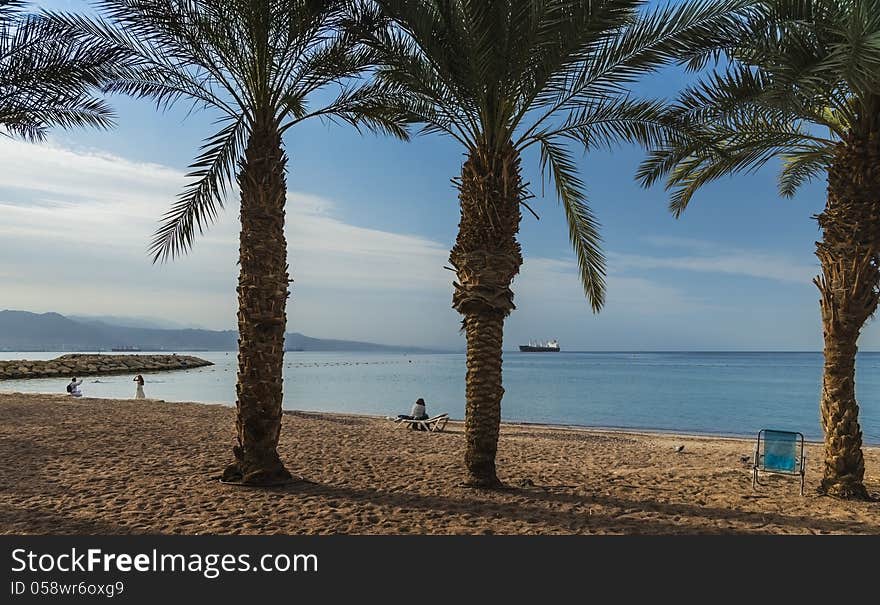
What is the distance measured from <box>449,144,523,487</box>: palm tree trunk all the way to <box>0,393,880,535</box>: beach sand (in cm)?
69

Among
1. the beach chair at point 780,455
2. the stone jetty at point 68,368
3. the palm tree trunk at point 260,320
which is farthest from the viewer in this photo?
the stone jetty at point 68,368

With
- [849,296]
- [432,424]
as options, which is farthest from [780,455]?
[432,424]

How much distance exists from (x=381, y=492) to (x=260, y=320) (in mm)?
2471

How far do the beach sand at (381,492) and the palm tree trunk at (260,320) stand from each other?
0.41 metres

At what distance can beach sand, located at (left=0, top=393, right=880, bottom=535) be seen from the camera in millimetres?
5758

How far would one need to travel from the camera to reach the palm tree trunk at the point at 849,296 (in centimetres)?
727

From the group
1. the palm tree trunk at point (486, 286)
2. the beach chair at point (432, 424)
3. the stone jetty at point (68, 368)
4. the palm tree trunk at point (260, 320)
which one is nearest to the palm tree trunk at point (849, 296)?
the palm tree trunk at point (486, 286)

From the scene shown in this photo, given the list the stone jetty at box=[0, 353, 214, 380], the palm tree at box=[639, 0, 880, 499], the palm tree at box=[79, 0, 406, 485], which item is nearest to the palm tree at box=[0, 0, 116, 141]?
the palm tree at box=[79, 0, 406, 485]

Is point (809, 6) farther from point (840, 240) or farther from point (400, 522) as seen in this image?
Answer: point (400, 522)

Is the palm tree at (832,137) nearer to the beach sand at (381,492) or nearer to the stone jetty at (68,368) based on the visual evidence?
the beach sand at (381,492)

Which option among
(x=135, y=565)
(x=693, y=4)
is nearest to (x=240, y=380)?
(x=135, y=565)

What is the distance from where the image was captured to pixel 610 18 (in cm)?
683

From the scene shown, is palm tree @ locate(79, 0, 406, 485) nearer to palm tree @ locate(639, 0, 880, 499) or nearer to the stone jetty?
palm tree @ locate(639, 0, 880, 499)

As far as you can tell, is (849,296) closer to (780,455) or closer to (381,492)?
(780,455)
